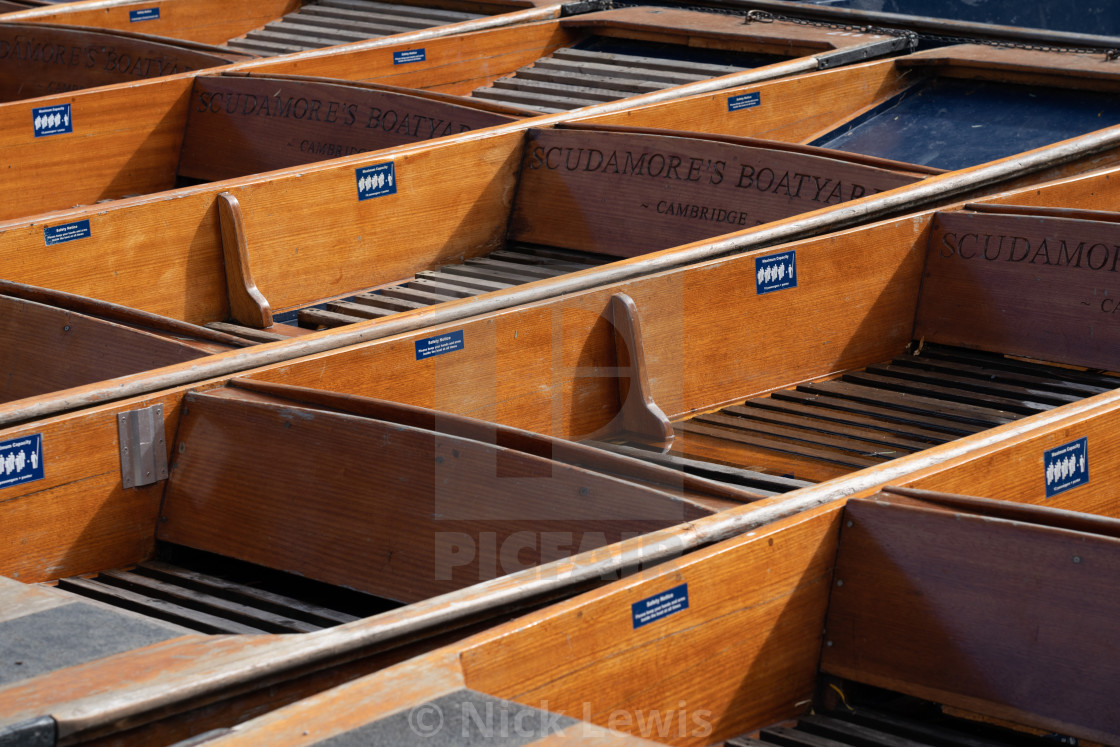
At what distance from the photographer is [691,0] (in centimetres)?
720

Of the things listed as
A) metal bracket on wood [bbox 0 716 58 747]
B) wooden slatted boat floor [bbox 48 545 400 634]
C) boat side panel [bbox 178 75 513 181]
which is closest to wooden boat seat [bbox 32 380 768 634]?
wooden slatted boat floor [bbox 48 545 400 634]

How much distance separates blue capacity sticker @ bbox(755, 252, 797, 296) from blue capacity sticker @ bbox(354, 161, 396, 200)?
4.62 ft

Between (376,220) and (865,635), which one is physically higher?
(376,220)

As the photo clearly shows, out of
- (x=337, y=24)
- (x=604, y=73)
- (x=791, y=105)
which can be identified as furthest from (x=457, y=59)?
(x=791, y=105)

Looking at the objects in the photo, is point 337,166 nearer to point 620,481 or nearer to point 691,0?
point 620,481

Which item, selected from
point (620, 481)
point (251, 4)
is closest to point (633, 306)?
point (620, 481)

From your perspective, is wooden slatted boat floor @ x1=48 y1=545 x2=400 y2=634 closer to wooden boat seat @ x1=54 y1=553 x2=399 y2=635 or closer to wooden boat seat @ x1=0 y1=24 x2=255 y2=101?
wooden boat seat @ x1=54 y1=553 x2=399 y2=635

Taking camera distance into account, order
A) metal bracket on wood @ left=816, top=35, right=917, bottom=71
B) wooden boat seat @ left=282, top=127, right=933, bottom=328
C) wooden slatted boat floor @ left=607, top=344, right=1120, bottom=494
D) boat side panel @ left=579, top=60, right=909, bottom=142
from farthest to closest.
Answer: metal bracket on wood @ left=816, top=35, right=917, bottom=71 < boat side panel @ left=579, top=60, right=909, bottom=142 < wooden boat seat @ left=282, top=127, right=933, bottom=328 < wooden slatted boat floor @ left=607, top=344, right=1120, bottom=494

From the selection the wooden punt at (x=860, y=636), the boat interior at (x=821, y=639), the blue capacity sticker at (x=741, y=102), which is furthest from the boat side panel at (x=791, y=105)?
the wooden punt at (x=860, y=636)

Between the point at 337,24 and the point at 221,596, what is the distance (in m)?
5.01

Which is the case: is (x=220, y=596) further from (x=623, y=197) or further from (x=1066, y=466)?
(x=623, y=197)

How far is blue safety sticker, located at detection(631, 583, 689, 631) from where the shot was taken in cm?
223

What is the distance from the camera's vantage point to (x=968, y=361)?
163 inches

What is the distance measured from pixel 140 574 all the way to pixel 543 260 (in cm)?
225
